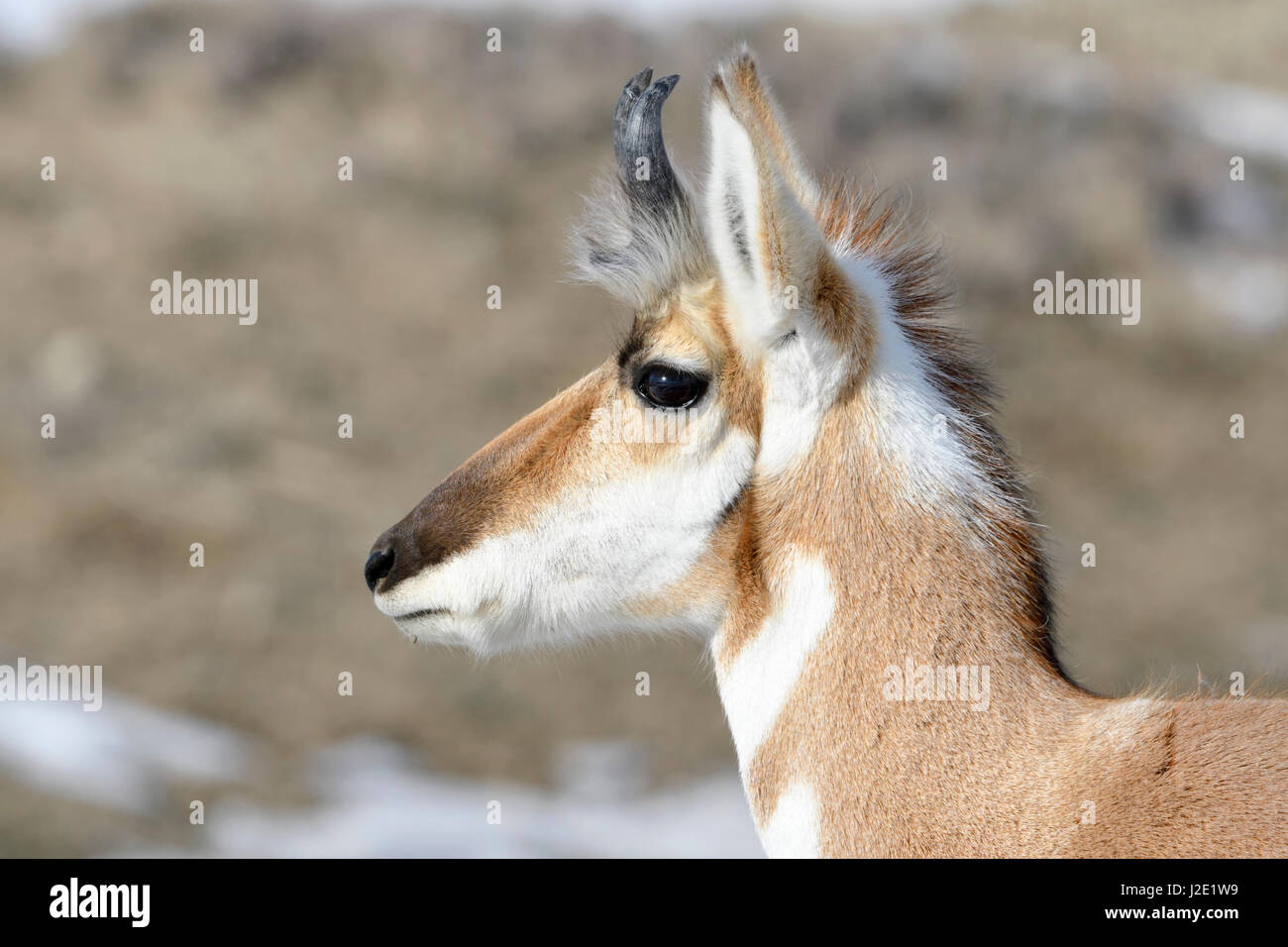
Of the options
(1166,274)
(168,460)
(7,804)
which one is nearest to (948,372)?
(7,804)

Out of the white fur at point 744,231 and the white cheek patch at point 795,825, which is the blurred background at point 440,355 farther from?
the white cheek patch at point 795,825

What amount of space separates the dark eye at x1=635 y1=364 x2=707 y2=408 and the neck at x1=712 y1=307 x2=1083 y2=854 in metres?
0.37

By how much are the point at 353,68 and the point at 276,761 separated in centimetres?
1920

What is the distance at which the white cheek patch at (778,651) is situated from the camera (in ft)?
12.2

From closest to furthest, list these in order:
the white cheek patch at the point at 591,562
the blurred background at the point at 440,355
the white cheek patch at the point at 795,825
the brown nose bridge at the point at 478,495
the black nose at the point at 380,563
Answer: the white cheek patch at the point at 795,825, the white cheek patch at the point at 591,562, the brown nose bridge at the point at 478,495, the black nose at the point at 380,563, the blurred background at the point at 440,355

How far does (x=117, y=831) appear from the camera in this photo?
12.3m

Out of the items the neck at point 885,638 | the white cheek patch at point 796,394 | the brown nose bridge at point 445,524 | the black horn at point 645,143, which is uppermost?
the black horn at point 645,143

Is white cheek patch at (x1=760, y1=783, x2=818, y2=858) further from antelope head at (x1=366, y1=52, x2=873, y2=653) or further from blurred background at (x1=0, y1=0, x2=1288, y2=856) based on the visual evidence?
blurred background at (x1=0, y1=0, x2=1288, y2=856)

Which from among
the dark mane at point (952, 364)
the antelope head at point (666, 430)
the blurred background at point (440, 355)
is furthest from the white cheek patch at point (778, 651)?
the blurred background at point (440, 355)

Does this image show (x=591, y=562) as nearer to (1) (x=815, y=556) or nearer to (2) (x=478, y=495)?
(2) (x=478, y=495)

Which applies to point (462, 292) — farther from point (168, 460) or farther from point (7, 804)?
point (7, 804)

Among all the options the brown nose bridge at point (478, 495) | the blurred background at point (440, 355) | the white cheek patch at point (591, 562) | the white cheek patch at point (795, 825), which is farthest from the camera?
the blurred background at point (440, 355)

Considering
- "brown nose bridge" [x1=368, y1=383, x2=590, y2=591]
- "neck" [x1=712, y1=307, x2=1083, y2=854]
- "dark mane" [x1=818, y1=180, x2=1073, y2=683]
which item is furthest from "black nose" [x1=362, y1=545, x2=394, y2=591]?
"dark mane" [x1=818, y1=180, x2=1073, y2=683]

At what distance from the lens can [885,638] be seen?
3629 mm
